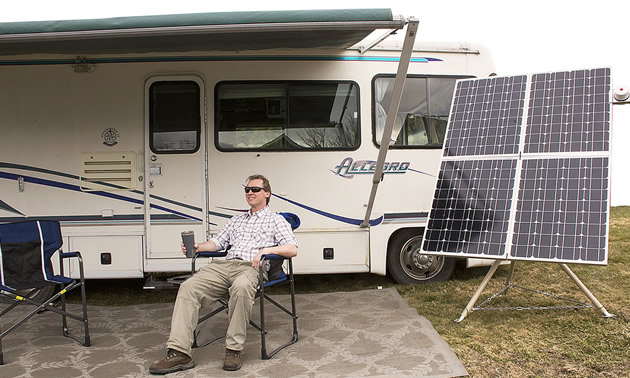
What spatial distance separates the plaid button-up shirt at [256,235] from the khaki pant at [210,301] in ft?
0.71

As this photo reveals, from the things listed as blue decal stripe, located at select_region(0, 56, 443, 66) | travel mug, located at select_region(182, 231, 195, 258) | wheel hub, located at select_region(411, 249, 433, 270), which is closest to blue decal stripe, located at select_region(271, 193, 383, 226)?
wheel hub, located at select_region(411, 249, 433, 270)

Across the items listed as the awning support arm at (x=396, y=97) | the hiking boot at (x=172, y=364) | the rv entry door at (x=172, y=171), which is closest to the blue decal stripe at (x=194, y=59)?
the rv entry door at (x=172, y=171)

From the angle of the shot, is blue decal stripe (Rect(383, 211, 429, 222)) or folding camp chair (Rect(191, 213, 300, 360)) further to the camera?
blue decal stripe (Rect(383, 211, 429, 222))

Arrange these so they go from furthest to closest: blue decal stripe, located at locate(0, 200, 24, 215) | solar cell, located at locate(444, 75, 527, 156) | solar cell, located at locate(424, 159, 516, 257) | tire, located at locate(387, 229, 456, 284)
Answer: tire, located at locate(387, 229, 456, 284), blue decal stripe, located at locate(0, 200, 24, 215), solar cell, located at locate(444, 75, 527, 156), solar cell, located at locate(424, 159, 516, 257)

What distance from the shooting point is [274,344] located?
3650 millimetres

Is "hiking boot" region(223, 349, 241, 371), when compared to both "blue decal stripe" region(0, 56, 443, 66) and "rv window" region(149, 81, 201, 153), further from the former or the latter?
"blue decal stripe" region(0, 56, 443, 66)

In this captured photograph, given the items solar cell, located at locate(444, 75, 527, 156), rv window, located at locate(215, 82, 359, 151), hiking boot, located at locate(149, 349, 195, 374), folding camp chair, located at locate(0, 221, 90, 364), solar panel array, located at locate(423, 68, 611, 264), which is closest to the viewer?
hiking boot, located at locate(149, 349, 195, 374)

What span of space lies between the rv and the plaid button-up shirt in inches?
41.3

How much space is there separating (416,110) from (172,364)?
3.14 metres

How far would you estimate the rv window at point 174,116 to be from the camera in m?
4.80

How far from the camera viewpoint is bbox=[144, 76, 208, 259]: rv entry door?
15.6ft

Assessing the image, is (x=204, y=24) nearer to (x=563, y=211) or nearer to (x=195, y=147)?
(x=195, y=147)

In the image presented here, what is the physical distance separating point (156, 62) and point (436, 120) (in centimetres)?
260


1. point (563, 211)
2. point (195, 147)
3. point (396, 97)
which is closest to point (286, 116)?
point (195, 147)
